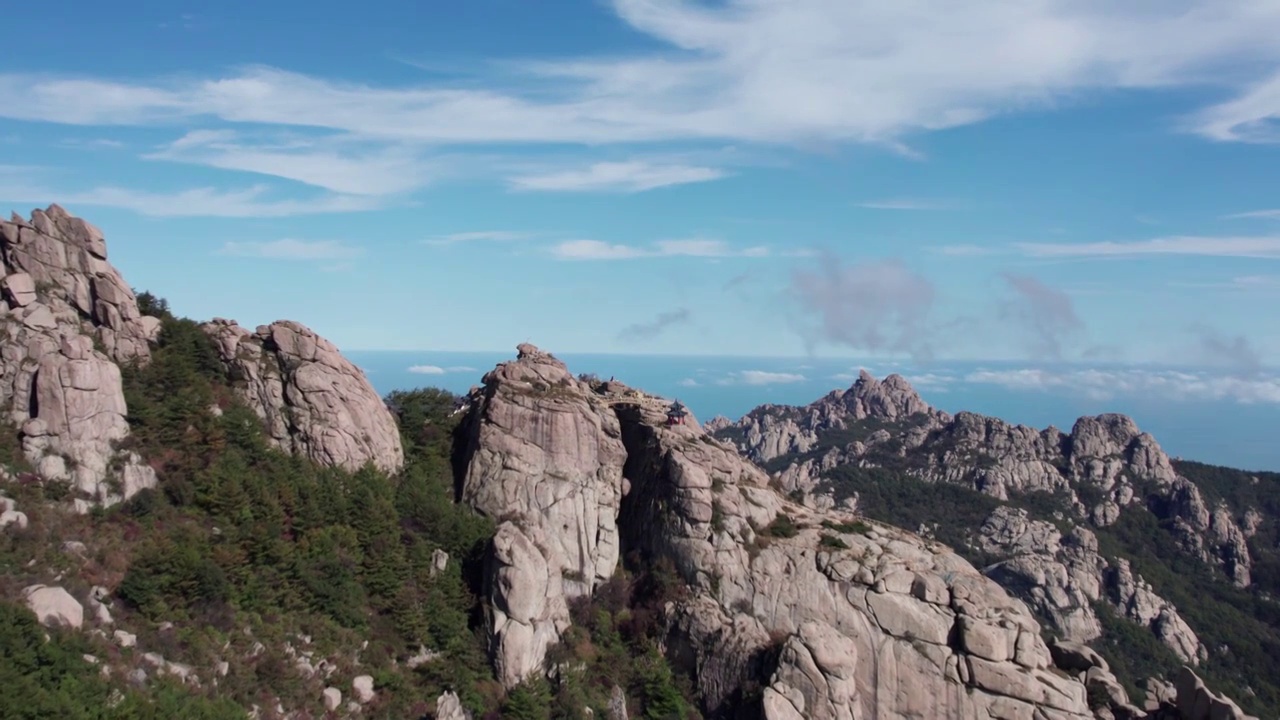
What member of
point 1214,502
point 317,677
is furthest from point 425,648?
point 1214,502

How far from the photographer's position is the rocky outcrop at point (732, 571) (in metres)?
51.7

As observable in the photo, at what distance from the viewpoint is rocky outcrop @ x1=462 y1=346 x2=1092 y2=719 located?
5172cm

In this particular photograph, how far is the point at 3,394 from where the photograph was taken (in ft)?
165

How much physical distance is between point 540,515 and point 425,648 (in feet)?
35.0

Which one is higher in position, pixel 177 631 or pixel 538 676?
pixel 177 631

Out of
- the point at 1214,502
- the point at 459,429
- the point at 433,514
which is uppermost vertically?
the point at 459,429

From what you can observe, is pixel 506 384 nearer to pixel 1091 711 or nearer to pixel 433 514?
pixel 433 514

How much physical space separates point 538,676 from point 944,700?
22.0 metres

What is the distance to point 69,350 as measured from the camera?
5169 cm

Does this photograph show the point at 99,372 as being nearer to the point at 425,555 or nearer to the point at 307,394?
the point at 307,394

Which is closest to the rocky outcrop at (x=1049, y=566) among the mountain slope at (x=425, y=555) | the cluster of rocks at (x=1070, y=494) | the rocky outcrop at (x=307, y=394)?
the cluster of rocks at (x=1070, y=494)

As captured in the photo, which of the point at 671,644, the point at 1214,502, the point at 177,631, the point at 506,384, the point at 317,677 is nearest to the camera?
the point at 177,631

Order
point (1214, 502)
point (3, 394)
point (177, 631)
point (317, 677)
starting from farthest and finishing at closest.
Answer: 1. point (1214, 502)
2. point (3, 394)
3. point (317, 677)
4. point (177, 631)

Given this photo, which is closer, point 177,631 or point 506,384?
point 177,631
